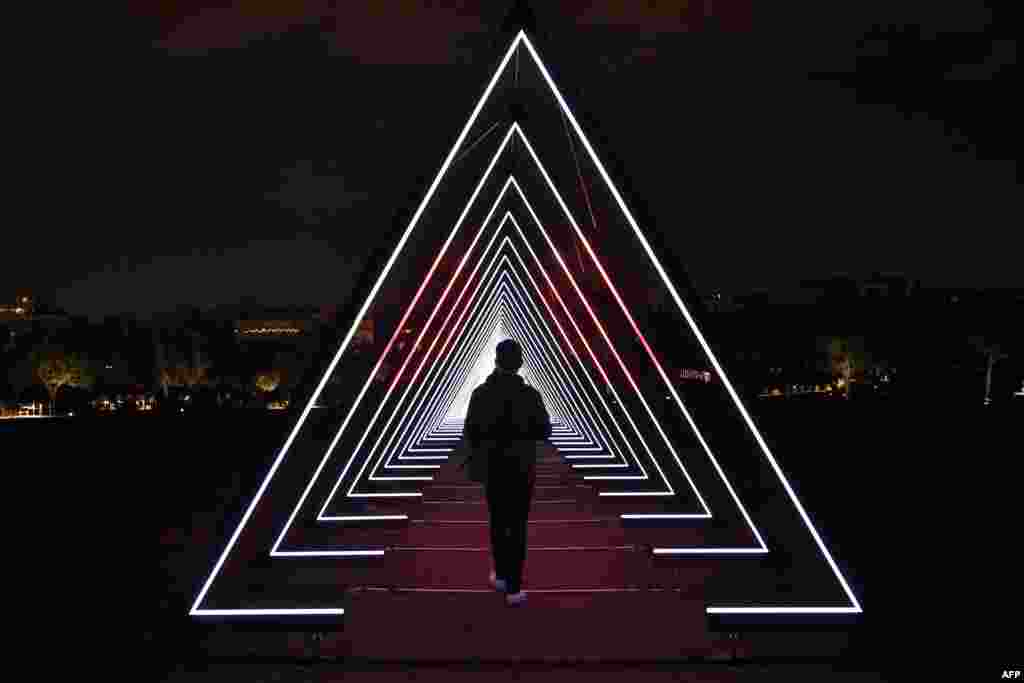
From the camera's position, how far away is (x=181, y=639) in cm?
623

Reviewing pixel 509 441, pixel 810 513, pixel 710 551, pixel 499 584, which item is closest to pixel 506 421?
pixel 509 441

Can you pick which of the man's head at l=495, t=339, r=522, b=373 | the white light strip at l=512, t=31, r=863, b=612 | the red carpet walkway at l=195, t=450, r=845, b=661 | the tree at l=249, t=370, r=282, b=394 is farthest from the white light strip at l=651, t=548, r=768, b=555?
the tree at l=249, t=370, r=282, b=394

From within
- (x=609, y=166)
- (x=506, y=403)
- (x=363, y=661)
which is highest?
(x=609, y=166)

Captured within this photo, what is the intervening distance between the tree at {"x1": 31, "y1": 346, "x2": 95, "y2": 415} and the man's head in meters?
57.5

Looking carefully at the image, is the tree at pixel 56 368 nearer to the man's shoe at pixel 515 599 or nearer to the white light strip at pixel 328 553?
the white light strip at pixel 328 553

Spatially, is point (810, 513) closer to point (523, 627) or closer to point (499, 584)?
point (523, 627)

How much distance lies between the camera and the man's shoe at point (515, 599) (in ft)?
18.9

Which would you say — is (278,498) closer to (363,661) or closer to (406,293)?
(363,661)

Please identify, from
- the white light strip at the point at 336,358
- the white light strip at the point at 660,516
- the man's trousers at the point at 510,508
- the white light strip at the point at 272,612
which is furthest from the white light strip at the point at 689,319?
the white light strip at the point at 660,516

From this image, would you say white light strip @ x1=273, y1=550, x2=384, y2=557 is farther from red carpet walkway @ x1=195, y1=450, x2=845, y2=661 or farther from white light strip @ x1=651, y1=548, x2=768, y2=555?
white light strip @ x1=651, y1=548, x2=768, y2=555

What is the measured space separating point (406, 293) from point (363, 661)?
3912 millimetres

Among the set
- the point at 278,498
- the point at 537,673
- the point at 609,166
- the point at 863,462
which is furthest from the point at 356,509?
the point at 863,462

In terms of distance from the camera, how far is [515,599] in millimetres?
5793

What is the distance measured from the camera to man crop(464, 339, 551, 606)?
19.1 feet
